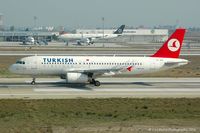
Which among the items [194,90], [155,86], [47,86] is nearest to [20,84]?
[47,86]

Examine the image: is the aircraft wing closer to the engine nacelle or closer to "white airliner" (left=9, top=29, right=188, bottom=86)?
"white airliner" (left=9, top=29, right=188, bottom=86)

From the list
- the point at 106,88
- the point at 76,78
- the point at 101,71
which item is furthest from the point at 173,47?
the point at 76,78

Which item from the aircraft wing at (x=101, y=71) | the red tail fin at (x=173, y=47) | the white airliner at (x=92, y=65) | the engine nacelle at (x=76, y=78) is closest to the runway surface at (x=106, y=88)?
the engine nacelle at (x=76, y=78)

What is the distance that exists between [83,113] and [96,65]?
17.1 m

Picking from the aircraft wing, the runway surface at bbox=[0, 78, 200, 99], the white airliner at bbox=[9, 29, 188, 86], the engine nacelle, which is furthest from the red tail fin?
the engine nacelle

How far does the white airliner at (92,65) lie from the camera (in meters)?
42.8

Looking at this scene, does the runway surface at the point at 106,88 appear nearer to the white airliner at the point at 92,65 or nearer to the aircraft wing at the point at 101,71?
the white airliner at the point at 92,65

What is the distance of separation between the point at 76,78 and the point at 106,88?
306cm

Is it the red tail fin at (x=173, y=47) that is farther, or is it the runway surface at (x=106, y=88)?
the red tail fin at (x=173, y=47)

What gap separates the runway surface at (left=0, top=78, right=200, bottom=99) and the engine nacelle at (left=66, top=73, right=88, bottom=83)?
55 centimetres

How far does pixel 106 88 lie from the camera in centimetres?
4116

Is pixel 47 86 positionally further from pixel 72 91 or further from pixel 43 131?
pixel 43 131

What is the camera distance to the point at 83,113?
90.5 ft

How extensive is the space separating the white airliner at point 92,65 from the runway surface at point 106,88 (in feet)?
3.66
